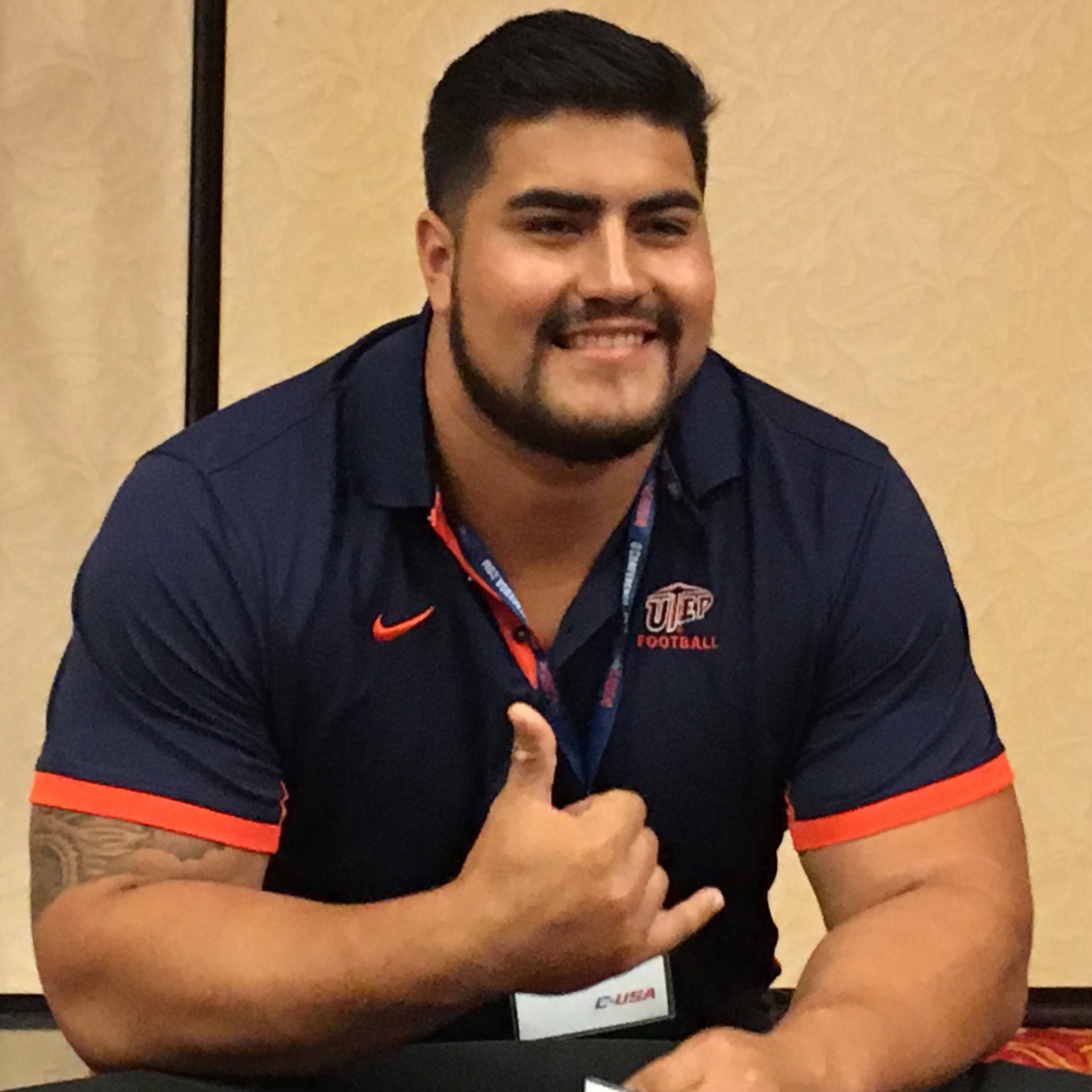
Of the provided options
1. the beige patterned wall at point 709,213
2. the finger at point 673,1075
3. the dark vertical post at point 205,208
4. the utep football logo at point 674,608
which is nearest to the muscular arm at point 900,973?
the finger at point 673,1075

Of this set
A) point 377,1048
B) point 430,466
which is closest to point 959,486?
point 430,466

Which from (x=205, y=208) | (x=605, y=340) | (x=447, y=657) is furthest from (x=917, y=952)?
(x=205, y=208)

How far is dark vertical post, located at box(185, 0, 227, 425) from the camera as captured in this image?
1700 millimetres

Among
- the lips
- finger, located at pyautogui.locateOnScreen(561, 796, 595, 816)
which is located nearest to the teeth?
the lips

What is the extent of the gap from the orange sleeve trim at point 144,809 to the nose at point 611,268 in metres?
0.48

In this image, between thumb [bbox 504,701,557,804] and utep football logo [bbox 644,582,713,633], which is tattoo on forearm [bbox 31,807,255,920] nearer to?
thumb [bbox 504,701,557,804]

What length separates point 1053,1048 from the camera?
189cm

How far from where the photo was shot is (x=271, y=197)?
1.74 meters

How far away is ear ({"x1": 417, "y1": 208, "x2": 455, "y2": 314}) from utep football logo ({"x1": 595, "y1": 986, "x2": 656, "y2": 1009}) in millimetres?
584

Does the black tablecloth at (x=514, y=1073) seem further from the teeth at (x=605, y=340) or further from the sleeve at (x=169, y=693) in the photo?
the teeth at (x=605, y=340)

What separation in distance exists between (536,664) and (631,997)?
30 cm

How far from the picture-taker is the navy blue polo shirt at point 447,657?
3.44 ft

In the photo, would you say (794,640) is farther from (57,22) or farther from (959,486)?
(57,22)

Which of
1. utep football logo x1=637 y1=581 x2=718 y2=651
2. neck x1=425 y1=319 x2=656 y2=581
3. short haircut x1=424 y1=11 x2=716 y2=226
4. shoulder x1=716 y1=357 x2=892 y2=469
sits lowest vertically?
utep football logo x1=637 y1=581 x2=718 y2=651
